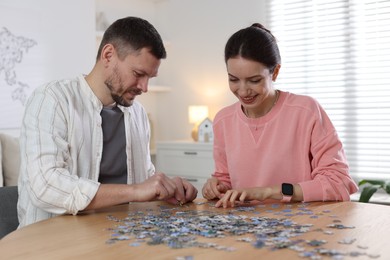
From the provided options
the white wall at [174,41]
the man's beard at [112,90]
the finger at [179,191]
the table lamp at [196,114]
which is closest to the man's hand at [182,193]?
the finger at [179,191]

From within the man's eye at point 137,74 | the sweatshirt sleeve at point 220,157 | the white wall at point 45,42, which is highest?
the white wall at point 45,42

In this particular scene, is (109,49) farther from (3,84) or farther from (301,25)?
(301,25)

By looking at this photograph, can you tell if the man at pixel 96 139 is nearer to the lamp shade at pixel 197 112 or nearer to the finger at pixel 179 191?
the finger at pixel 179 191

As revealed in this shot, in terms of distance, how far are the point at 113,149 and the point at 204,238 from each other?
3.28 feet

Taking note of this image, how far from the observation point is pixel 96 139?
7.59 ft

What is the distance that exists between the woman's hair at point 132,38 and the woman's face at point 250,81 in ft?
1.09

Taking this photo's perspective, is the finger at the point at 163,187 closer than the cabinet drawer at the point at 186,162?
Yes

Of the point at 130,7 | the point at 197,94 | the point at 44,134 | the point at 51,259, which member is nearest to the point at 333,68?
the point at 197,94

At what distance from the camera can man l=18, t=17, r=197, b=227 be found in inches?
78.7

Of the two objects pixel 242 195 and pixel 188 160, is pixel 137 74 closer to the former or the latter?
pixel 242 195

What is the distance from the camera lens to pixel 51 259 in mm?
1409

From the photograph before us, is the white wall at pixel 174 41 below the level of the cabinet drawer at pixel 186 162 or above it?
above

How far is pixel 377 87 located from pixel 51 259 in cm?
423

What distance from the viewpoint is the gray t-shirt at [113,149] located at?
2414 millimetres
